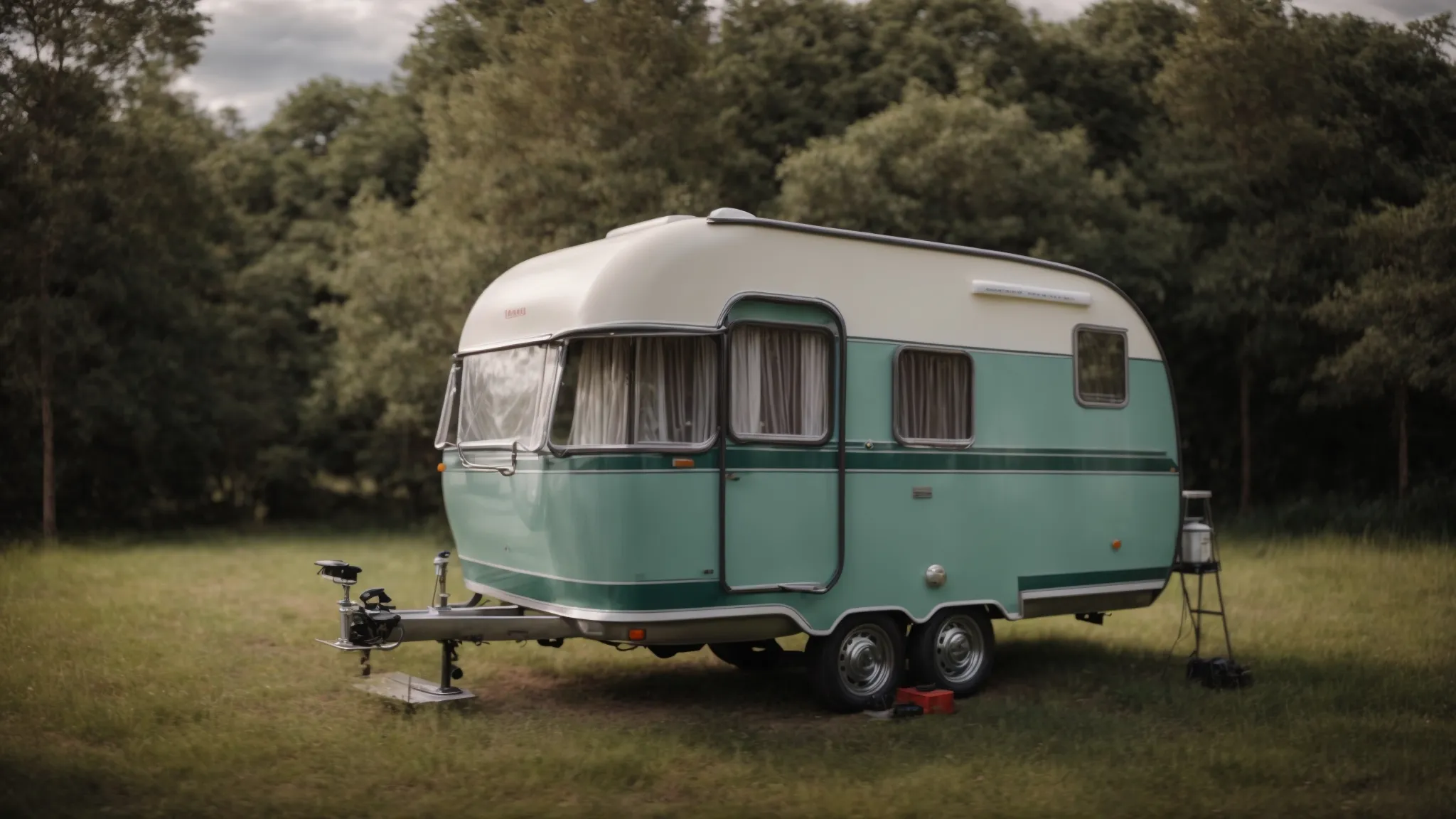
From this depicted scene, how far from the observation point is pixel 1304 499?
22.4m

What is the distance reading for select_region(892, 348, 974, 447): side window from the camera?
29.8ft

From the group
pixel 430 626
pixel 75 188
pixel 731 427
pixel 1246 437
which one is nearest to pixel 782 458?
pixel 731 427

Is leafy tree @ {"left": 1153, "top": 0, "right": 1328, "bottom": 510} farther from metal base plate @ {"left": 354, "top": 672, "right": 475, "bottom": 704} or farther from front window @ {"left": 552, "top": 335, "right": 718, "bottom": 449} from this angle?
metal base plate @ {"left": 354, "top": 672, "right": 475, "bottom": 704}

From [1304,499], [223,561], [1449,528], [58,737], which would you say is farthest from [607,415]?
[1304,499]

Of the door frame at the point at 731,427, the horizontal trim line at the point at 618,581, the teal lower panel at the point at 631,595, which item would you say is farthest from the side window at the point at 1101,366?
the horizontal trim line at the point at 618,581

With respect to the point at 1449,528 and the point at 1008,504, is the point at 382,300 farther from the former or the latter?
the point at 1449,528

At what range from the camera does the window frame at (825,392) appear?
8.09 metres

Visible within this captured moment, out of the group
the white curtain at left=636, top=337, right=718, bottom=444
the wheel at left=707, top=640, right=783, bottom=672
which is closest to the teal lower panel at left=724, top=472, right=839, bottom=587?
the white curtain at left=636, top=337, right=718, bottom=444

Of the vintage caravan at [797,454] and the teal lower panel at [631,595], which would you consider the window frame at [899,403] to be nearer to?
the vintage caravan at [797,454]

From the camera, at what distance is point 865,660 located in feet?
29.0

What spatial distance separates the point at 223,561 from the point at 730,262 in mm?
13109

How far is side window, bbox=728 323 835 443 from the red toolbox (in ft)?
6.35

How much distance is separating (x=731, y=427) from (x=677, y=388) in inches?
16.6

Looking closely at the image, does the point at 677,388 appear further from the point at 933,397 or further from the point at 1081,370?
the point at 1081,370
